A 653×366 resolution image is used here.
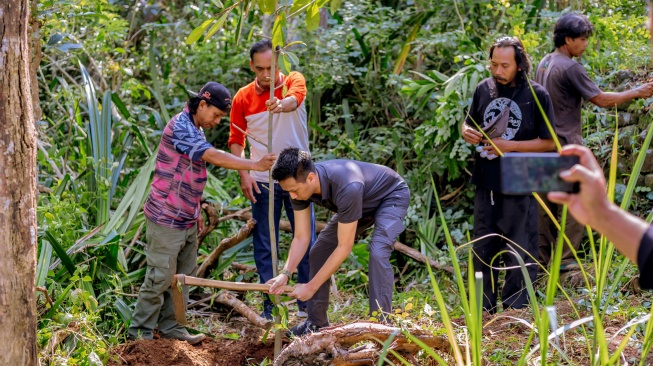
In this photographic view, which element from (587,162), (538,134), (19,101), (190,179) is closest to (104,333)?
(190,179)

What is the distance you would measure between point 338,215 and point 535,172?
2.33 meters

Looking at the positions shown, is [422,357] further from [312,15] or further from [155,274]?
[155,274]

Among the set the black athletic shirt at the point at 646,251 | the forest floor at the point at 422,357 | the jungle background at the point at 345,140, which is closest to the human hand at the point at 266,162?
the jungle background at the point at 345,140

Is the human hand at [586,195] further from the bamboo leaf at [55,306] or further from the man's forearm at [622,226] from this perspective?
the bamboo leaf at [55,306]

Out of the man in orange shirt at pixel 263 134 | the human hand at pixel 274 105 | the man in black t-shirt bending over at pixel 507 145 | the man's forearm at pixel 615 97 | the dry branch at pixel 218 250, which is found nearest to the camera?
the human hand at pixel 274 105

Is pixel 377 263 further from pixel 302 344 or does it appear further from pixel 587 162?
pixel 587 162

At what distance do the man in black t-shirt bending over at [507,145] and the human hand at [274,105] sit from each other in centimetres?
112

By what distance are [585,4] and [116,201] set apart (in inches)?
161

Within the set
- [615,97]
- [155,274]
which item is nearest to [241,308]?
[155,274]

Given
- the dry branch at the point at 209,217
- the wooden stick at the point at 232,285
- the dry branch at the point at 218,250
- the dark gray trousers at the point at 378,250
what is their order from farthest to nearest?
the dry branch at the point at 209,217 < the dry branch at the point at 218,250 < the dark gray trousers at the point at 378,250 < the wooden stick at the point at 232,285

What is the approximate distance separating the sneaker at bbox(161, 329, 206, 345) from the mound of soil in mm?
151

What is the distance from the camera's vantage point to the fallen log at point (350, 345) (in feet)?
12.7

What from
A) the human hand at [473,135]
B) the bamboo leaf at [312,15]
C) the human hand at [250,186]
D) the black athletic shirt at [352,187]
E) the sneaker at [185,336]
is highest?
the bamboo leaf at [312,15]

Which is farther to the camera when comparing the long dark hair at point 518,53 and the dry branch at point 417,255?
the dry branch at point 417,255
